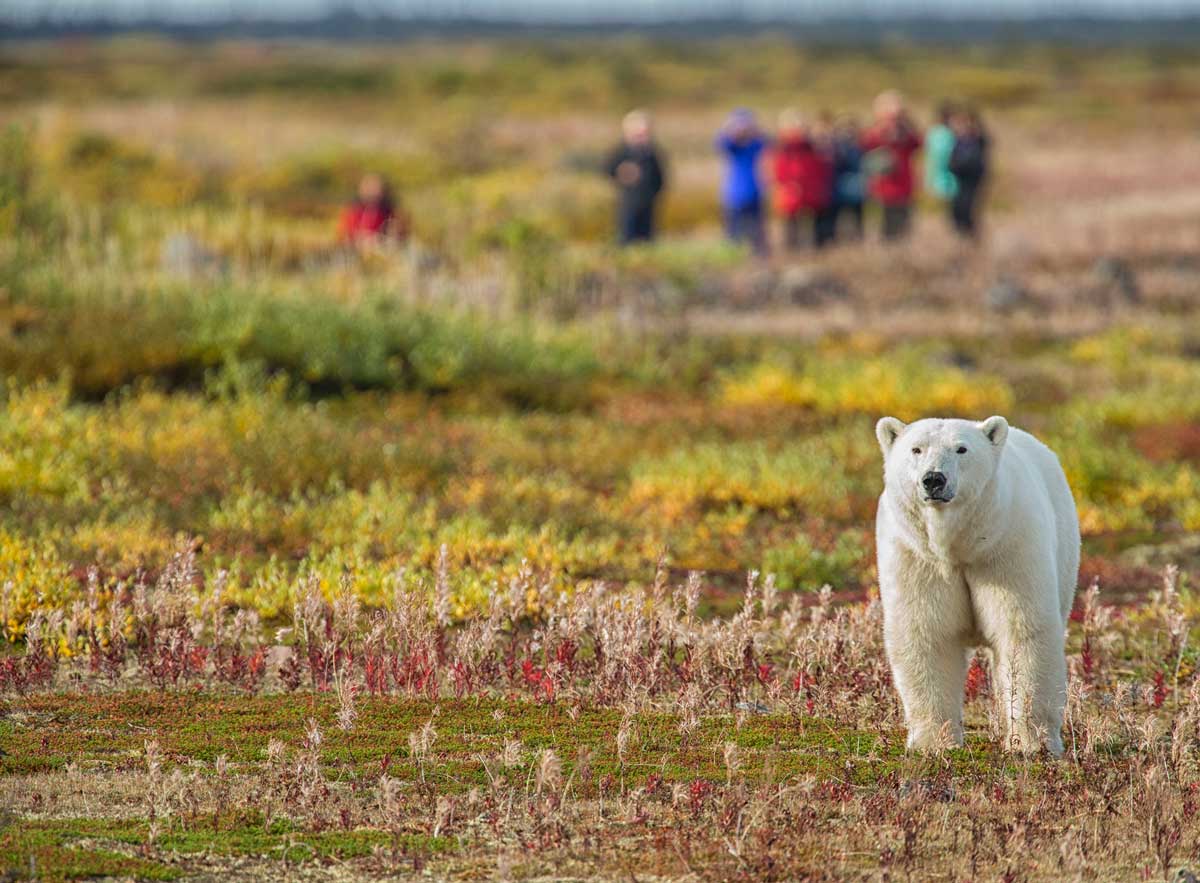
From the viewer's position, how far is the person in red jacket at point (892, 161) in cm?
2764

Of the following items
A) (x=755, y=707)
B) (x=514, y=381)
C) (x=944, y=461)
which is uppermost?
(x=944, y=461)

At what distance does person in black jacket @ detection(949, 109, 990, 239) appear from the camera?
2833 cm

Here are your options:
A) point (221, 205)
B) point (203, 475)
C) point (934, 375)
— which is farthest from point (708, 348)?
point (221, 205)

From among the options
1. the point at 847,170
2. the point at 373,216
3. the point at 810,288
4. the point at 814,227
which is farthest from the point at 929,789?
the point at 814,227

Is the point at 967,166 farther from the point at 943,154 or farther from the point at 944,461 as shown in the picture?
the point at 944,461

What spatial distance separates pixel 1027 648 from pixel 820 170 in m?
21.8

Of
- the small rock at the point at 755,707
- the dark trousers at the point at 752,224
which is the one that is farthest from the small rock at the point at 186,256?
the small rock at the point at 755,707

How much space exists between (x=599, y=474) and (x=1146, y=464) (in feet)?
14.6

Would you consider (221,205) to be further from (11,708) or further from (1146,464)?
(11,708)

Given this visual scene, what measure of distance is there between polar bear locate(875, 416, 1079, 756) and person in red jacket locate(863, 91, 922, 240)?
21.3 metres

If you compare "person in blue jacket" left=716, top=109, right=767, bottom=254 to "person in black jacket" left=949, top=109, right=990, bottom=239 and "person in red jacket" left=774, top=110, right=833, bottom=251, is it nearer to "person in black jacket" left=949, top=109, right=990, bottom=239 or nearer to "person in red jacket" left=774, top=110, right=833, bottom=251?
"person in red jacket" left=774, top=110, right=833, bottom=251

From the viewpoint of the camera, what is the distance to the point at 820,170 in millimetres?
27797

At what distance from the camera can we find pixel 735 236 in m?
29.5

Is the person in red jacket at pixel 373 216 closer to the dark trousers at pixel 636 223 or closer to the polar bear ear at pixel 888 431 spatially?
the dark trousers at pixel 636 223
